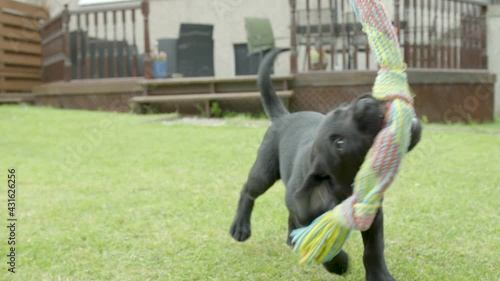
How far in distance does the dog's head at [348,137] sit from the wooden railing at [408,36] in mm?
6449

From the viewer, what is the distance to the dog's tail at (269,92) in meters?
2.67

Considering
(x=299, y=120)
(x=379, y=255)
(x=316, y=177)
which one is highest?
(x=299, y=120)

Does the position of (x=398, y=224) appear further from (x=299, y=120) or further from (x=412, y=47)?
(x=412, y=47)

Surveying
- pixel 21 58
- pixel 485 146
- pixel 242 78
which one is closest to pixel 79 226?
pixel 485 146

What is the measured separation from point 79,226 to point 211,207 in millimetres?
799

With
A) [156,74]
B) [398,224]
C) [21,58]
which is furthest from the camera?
[21,58]

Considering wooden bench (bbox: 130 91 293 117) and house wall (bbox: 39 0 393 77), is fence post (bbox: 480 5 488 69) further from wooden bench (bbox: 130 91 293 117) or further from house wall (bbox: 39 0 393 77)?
wooden bench (bbox: 130 91 293 117)

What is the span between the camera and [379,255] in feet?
6.25

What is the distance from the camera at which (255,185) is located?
103 inches

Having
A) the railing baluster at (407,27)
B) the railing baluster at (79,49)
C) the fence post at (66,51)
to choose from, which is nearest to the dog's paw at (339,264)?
the railing baluster at (407,27)

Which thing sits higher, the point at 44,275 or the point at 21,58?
the point at 21,58

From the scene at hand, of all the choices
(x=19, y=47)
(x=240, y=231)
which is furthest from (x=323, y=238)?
(x=19, y=47)

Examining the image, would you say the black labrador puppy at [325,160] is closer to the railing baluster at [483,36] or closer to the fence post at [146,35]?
the fence post at [146,35]

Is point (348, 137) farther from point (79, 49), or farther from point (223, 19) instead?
point (223, 19)
